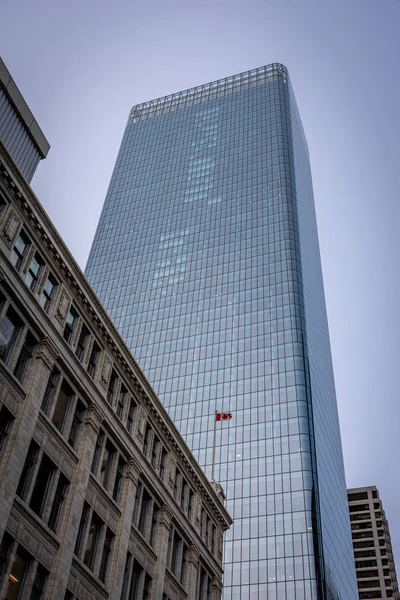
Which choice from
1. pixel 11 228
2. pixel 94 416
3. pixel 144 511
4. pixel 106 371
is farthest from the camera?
pixel 144 511

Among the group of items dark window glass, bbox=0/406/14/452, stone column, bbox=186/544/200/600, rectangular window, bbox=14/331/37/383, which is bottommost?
dark window glass, bbox=0/406/14/452

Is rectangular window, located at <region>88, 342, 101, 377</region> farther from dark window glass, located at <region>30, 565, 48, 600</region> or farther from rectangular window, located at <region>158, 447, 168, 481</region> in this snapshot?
dark window glass, located at <region>30, 565, 48, 600</region>

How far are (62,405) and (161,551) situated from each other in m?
14.3

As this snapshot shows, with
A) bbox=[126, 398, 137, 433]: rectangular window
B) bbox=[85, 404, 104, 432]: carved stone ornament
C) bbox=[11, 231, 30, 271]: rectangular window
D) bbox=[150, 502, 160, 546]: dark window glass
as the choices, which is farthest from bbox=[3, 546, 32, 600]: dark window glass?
bbox=[150, 502, 160, 546]: dark window glass

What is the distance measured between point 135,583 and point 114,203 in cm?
14534

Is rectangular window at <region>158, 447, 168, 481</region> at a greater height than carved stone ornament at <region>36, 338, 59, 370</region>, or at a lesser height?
greater

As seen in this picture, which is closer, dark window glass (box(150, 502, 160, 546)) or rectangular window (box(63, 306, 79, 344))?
rectangular window (box(63, 306, 79, 344))

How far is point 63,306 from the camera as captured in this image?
4081 cm

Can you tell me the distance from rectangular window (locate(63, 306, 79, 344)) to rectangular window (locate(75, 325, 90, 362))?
3.26 feet

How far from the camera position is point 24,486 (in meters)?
33.8

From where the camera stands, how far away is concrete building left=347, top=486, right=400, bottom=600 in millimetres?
156500

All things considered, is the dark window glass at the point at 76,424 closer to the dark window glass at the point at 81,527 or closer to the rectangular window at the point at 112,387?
the rectangular window at the point at 112,387

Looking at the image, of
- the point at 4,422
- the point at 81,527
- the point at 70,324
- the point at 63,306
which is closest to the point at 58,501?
the point at 81,527

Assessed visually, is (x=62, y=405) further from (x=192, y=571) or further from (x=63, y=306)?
(x=192, y=571)
